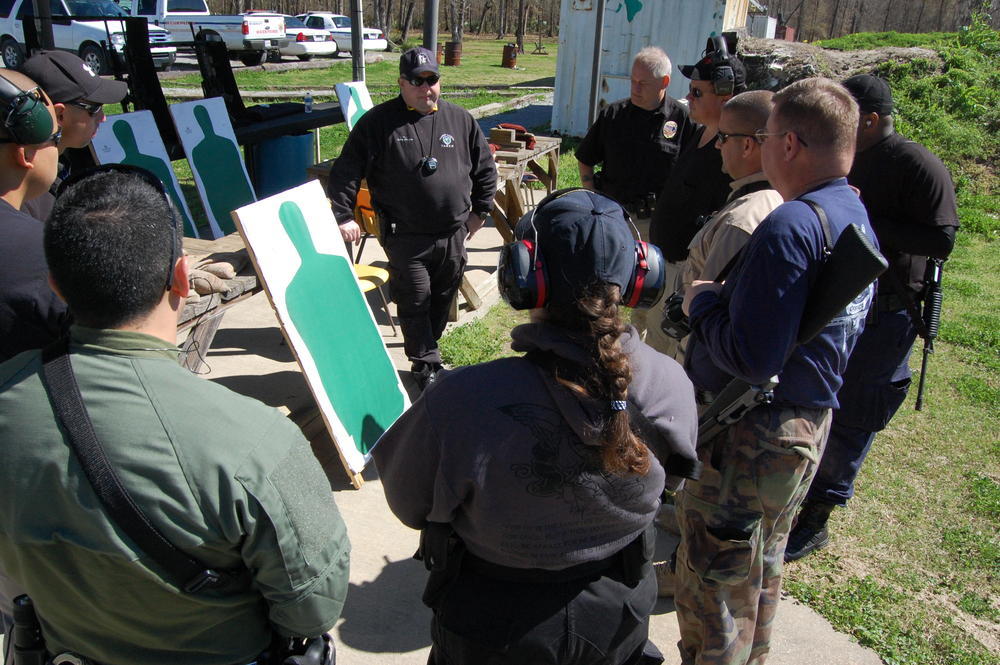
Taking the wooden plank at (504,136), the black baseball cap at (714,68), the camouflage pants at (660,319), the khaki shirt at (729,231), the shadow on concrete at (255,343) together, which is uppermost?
the black baseball cap at (714,68)

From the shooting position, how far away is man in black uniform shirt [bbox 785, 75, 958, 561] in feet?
11.0

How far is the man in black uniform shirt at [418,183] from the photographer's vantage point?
→ 4332mm

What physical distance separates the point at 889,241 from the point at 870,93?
69 centimetres

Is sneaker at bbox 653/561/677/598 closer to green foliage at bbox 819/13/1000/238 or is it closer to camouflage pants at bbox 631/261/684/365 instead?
camouflage pants at bbox 631/261/684/365

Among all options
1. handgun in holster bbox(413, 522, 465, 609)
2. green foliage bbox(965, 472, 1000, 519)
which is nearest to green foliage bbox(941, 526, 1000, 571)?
green foliage bbox(965, 472, 1000, 519)

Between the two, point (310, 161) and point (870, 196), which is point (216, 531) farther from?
point (310, 161)

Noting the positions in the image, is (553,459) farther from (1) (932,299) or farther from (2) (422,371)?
(2) (422,371)

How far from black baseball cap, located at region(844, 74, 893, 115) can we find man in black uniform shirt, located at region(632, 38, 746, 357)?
2.33 feet

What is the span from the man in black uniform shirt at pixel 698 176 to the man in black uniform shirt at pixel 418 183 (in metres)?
1.22

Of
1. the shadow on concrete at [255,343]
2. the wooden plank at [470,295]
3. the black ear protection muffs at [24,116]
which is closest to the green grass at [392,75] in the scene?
the wooden plank at [470,295]

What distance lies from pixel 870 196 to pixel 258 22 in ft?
81.3

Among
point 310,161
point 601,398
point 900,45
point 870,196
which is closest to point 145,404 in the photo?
point 601,398

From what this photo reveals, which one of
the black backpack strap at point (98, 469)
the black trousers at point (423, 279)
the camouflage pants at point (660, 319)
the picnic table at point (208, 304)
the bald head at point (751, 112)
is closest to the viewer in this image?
the black backpack strap at point (98, 469)

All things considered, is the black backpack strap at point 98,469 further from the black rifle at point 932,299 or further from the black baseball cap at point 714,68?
the black baseball cap at point 714,68
